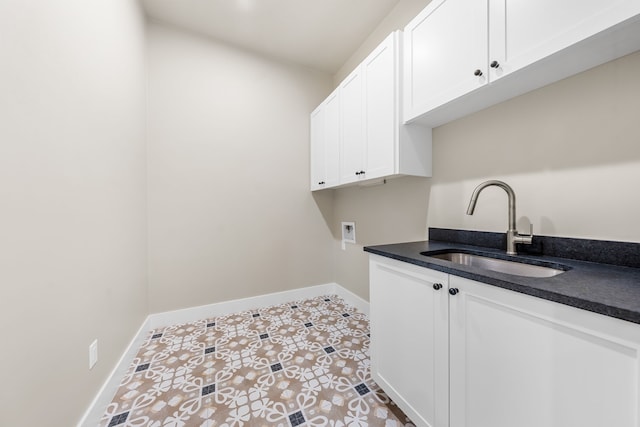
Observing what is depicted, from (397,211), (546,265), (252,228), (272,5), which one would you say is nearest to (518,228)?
(546,265)

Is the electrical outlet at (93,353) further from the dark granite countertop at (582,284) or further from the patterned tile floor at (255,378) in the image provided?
the dark granite countertop at (582,284)

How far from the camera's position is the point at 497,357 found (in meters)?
0.76

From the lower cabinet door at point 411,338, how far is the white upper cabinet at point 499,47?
896 mm

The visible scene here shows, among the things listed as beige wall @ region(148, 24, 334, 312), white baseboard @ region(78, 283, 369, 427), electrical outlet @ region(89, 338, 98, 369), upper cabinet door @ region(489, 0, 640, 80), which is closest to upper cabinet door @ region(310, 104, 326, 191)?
beige wall @ region(148, 24, 334, 312)

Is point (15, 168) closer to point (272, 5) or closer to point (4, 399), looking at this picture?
point (4, 399)

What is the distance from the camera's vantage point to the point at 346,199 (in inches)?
103

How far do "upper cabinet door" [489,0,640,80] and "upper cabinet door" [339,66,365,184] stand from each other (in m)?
0.89

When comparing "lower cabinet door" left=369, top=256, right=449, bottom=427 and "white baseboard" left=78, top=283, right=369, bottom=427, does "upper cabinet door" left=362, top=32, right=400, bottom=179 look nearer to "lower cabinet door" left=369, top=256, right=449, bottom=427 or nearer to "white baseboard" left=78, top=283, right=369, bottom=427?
"lower cabinet door" left=369, top=256, right=449, bottom=427

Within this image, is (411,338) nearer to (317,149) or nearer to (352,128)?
(352,128)

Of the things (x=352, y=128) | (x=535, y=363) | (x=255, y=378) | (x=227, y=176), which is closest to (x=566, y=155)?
(x=535, y=363)

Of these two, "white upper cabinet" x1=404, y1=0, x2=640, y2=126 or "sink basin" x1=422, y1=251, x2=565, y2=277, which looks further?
"sink basin" x1=422, y1=251, x2=565, y2=277

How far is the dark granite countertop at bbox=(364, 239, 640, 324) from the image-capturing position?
0.55 metres

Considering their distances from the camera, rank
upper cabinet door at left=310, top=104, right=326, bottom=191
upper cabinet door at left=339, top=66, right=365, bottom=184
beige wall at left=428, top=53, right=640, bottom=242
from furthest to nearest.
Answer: upper cabinet door at left=310, top=104, right=326, bottom=191, upper cabinet door at left=339, top=66, right=365, bottom=184, beige wall at left=428, top=53, right=640, bottom=242

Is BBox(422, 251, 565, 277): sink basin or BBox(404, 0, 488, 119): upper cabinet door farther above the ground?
BBox(404, 0, 488, 119): upper cabinet door
